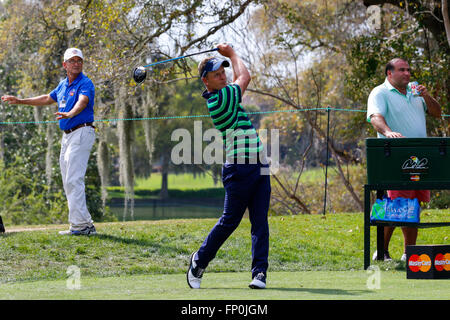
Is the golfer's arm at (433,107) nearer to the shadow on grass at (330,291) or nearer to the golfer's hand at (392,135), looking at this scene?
the golfer's hand at (392,135)

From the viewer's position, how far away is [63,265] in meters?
7.23

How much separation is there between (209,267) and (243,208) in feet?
6.82

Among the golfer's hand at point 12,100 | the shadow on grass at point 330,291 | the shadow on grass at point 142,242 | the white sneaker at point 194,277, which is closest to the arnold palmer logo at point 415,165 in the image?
the shadow on grass at point 330,291

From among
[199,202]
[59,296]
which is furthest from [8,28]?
[199,202]

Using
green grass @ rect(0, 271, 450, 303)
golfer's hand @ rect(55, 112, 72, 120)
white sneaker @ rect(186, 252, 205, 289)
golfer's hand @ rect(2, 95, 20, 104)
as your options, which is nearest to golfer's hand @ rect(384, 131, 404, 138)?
green grass @ rect(0, 271, 450, 303)

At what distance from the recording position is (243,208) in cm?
536

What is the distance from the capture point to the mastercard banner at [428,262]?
562cm

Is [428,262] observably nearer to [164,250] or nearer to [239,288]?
A: [239,288]

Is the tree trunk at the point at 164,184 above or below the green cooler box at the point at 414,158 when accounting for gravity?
below

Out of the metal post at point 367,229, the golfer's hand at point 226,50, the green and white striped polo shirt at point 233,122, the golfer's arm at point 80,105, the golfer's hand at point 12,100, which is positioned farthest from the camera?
the golfer's hand at point 12,100

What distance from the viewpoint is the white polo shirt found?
23.5 feet

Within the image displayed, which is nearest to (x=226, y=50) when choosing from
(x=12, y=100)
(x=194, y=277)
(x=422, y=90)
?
(x=194, y=277)

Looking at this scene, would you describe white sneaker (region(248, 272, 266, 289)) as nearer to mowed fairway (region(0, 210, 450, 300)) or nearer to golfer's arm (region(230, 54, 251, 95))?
mowed fairway (region(0, 210, 450, 300))
